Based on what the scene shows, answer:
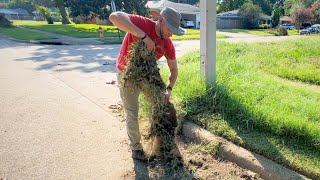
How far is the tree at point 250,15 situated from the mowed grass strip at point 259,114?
45.3 m

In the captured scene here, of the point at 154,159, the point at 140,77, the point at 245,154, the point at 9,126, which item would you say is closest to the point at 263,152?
the point at 245,154

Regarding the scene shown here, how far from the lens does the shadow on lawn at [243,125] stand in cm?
321

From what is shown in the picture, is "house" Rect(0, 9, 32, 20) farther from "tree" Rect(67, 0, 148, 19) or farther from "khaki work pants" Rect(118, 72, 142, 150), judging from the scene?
"khaki work pants" Rect(118, 72, 142, 150)

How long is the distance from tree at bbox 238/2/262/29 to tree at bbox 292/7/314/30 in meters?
5.48

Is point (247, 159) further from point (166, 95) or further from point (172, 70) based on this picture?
point (172, 70)

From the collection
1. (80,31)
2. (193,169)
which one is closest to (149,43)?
(193,169)

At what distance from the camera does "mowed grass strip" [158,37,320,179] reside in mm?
3221

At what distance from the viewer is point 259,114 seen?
374 cm

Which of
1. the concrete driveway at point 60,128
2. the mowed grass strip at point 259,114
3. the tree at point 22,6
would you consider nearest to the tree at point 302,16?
the concrete driveway at point 60,128

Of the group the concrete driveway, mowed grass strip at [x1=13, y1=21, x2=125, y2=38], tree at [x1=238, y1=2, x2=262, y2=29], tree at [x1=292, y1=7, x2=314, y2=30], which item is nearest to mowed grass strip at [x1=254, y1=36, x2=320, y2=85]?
the concrete driveway

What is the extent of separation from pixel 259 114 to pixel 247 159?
0.75 meters

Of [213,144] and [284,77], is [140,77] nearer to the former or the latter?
[213,144]

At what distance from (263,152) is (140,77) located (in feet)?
5.05

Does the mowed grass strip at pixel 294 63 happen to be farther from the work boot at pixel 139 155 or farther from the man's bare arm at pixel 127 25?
the man's bare arm at pixel 127 25
